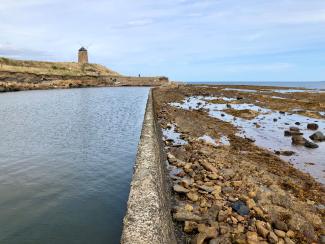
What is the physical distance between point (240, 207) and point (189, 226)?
245 cm

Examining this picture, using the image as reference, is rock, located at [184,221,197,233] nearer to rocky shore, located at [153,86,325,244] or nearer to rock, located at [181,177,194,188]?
rocky shore, located at [153,86,325,244]

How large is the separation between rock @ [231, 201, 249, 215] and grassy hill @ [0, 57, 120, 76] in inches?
3878

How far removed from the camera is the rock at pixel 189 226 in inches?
362

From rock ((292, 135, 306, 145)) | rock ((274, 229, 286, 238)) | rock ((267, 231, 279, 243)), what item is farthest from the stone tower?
rock ((267, 231, 279, 243))

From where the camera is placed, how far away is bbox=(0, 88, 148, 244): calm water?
31.2 feet

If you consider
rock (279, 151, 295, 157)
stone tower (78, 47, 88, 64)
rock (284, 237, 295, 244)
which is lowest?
rock (284, 237, 295, 244)

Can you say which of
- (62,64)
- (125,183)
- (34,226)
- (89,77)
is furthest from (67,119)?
(62,64)

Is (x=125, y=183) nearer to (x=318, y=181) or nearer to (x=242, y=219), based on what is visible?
(x=242, y=219)

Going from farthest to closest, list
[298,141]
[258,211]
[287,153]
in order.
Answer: [298,141], [287,153], [258,211]

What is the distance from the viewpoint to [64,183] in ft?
44.4

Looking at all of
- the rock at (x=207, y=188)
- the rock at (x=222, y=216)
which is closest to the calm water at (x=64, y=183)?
the rock at (x=207, y=188)

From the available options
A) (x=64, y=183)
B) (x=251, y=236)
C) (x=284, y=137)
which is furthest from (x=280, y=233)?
(x=284, y=137)

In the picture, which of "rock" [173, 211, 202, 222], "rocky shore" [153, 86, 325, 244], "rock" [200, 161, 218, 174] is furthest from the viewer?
"rock" [200, 161, 218, 174]

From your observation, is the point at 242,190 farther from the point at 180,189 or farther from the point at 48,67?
the point at 48,67
